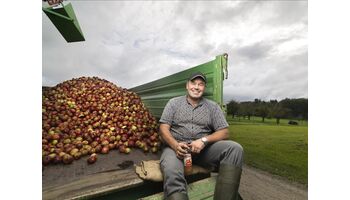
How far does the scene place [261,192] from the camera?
178 inches

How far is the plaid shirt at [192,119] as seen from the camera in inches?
102

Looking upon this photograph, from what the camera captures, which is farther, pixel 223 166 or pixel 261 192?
pixel 261 192

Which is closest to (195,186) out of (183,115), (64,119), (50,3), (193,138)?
(193,138)

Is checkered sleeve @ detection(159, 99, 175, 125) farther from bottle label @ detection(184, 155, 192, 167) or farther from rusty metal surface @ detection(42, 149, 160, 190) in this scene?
rusty metal surface @ detection(42, 149, 160, 190)

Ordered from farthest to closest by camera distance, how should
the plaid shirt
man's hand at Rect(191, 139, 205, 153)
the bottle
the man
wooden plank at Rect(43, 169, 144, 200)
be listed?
1. the plaid shirt
2. man's hand at Rect(191, 139, 205, 153)
3. the bottle
4. the man
5. wooden plank at Rect(43, 169, 144, 200)

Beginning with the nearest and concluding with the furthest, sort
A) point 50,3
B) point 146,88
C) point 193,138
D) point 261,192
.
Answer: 1. point 193,138
2. point 50,3
3. point 261,192
4. point 146,88

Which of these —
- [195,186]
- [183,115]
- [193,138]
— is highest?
[183,115]

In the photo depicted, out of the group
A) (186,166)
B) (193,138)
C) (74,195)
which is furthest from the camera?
(193,138)

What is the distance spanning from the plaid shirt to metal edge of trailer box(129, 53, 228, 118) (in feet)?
0.52

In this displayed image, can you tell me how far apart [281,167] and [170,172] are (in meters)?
5.52

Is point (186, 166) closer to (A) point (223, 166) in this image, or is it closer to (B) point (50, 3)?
(A) point (223, 166)

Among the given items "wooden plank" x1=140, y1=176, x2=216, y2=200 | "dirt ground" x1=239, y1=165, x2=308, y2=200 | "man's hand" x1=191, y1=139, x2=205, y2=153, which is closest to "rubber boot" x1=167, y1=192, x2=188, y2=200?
"wooden plank" x1=140, y1=176, x2=216, y2=200

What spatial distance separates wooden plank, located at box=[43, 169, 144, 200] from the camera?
6.01 feet

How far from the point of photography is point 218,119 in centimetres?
262
